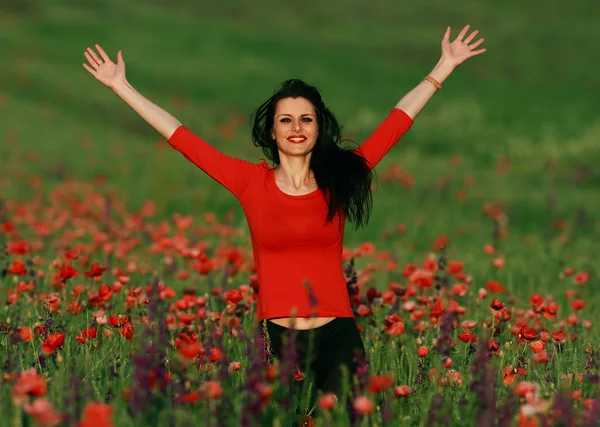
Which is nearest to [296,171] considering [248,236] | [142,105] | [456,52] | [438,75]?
[142,105]

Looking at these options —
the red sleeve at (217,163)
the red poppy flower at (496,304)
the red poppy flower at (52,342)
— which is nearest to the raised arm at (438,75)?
the red sleeve at (217,163)

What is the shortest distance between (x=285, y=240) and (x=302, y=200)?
18 cm

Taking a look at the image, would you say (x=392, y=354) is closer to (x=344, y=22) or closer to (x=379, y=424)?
(x=379, y=424)

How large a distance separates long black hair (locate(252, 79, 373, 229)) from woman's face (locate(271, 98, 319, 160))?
0.09 feet

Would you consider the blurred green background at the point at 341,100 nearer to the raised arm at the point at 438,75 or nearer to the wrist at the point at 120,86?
the raised arm at the point at 438,75

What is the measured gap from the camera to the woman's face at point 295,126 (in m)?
3.61

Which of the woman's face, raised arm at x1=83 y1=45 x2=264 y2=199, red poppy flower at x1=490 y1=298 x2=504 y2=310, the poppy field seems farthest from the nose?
red poppy flower at x1=490 y1=298 x2=504 y2=310

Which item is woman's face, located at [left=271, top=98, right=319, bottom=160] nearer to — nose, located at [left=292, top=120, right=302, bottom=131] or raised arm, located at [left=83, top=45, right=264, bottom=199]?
nose, located at [left=292, top=120, right=302, bottom=131]

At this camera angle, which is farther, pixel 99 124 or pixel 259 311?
pixel 99 124

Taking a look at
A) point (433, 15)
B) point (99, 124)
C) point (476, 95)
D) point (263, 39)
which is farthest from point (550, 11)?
point (99, 124)

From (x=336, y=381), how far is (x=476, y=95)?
1982cm

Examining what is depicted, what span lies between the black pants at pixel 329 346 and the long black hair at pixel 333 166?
16.8 inches

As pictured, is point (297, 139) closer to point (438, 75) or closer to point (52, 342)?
point (438, 75)

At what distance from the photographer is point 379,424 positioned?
2.93 meters
